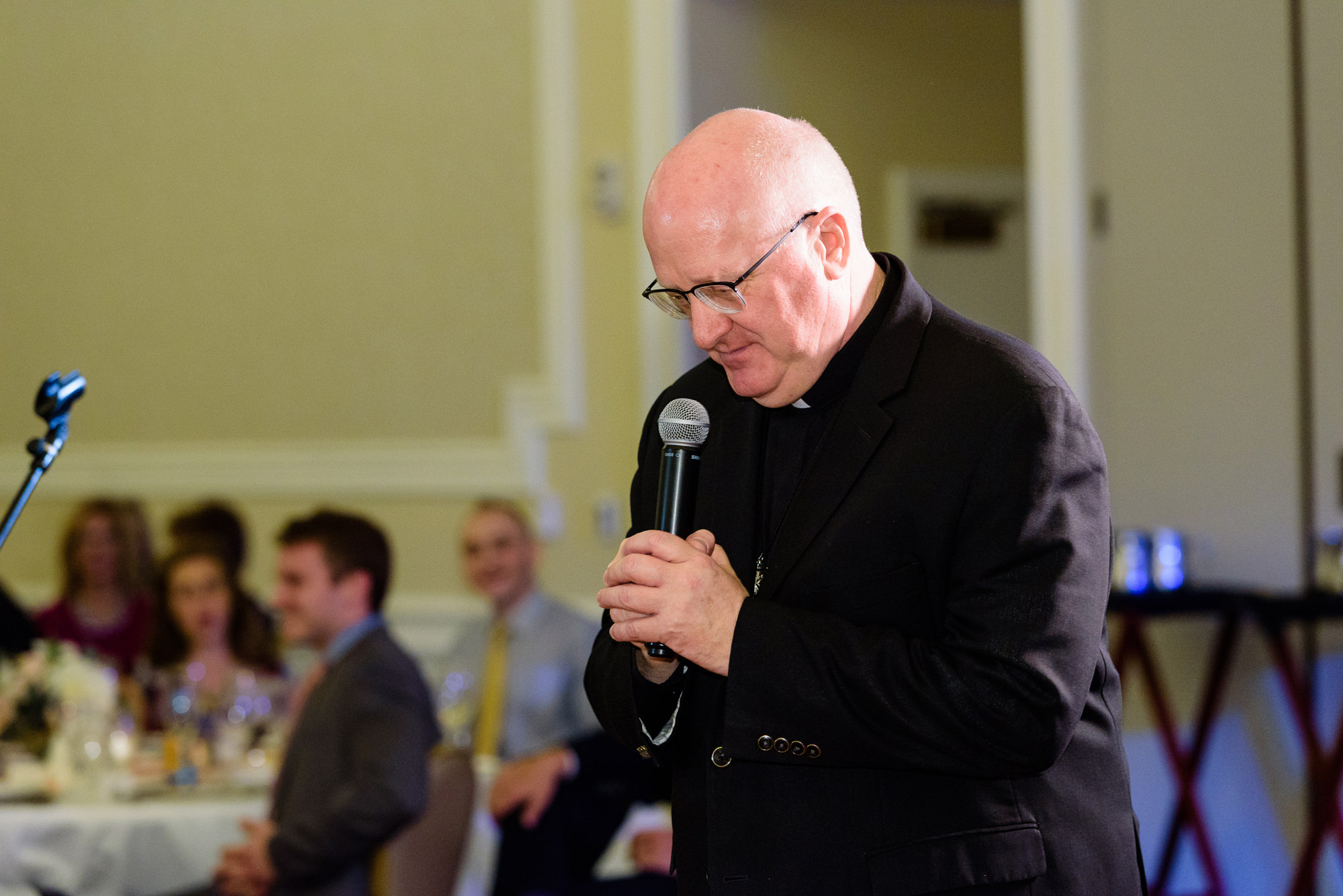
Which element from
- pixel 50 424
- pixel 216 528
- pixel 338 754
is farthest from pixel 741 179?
pixel 216 528

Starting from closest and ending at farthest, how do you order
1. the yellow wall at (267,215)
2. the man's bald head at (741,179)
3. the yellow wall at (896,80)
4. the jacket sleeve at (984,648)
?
the jacket sleeve at (984,648) < the man's bald head at (741,179) < the yellow wall at (267,215) < the yellow wall at (896,80)

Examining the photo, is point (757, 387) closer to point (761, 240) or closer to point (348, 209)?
point (761, 240)

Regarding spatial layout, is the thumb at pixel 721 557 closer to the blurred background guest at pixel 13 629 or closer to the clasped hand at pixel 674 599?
the clasped hand at pixel 674 599

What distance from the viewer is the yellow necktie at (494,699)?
4.41m

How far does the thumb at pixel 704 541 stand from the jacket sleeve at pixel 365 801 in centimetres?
171

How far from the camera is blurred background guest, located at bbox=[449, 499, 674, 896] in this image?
3639 millimetres

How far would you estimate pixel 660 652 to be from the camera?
1.37m

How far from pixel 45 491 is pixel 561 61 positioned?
9.40 feet

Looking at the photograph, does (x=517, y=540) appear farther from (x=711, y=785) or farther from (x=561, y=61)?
(x=711, y=785)

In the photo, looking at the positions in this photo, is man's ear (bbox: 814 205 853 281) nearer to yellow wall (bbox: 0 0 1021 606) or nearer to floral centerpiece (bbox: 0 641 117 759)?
floral centerpiece (bbox: 0 641 117 759)

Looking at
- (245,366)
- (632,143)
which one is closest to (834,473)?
(632,143)

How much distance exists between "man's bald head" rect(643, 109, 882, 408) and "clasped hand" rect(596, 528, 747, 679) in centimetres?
21

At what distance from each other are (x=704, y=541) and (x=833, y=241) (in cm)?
33

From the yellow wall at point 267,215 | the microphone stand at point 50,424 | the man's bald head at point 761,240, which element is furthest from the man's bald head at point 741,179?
the yellow wall at point 267,215
